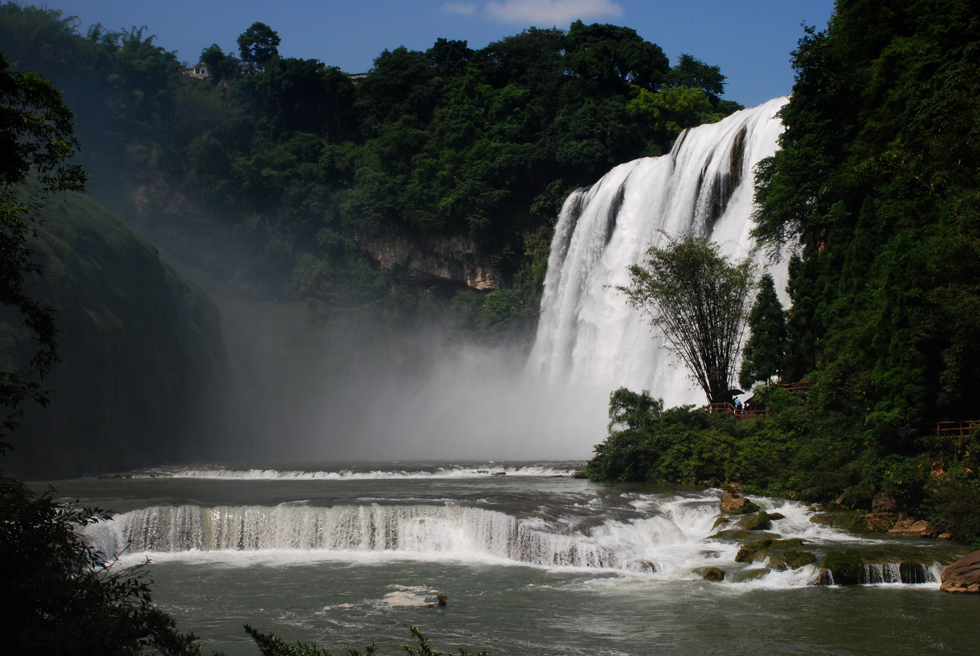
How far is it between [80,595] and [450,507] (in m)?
12.2

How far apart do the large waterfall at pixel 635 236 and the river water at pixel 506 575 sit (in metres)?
12.7

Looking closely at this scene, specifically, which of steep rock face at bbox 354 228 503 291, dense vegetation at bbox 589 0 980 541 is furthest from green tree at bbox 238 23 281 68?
dense vegetation at bbox 589 0 980 541

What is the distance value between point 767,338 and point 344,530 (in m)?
14.9

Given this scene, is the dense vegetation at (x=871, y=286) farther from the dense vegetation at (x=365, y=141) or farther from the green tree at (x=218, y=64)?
the green tree at (x=218, y=64)

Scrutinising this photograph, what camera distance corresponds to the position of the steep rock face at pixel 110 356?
3222cm

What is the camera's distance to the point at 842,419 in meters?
20.0

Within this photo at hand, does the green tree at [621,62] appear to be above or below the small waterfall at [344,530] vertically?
above

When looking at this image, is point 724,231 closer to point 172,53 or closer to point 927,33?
point 927,33

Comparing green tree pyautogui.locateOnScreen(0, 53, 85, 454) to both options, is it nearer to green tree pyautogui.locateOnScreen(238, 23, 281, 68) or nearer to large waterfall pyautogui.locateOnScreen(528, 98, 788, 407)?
large waterfall pyautogui.locateOnScreen(528, 98, 788, 407)

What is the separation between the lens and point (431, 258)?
54.9m

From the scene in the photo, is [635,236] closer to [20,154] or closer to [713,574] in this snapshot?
[713,574]

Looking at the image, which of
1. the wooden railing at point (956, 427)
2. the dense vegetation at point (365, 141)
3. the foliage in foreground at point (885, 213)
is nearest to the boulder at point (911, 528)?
the foliage in foreground at point (885, 213)

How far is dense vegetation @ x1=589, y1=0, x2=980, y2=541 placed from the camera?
16484 mm

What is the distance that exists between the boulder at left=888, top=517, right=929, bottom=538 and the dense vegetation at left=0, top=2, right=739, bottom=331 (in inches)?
1344
